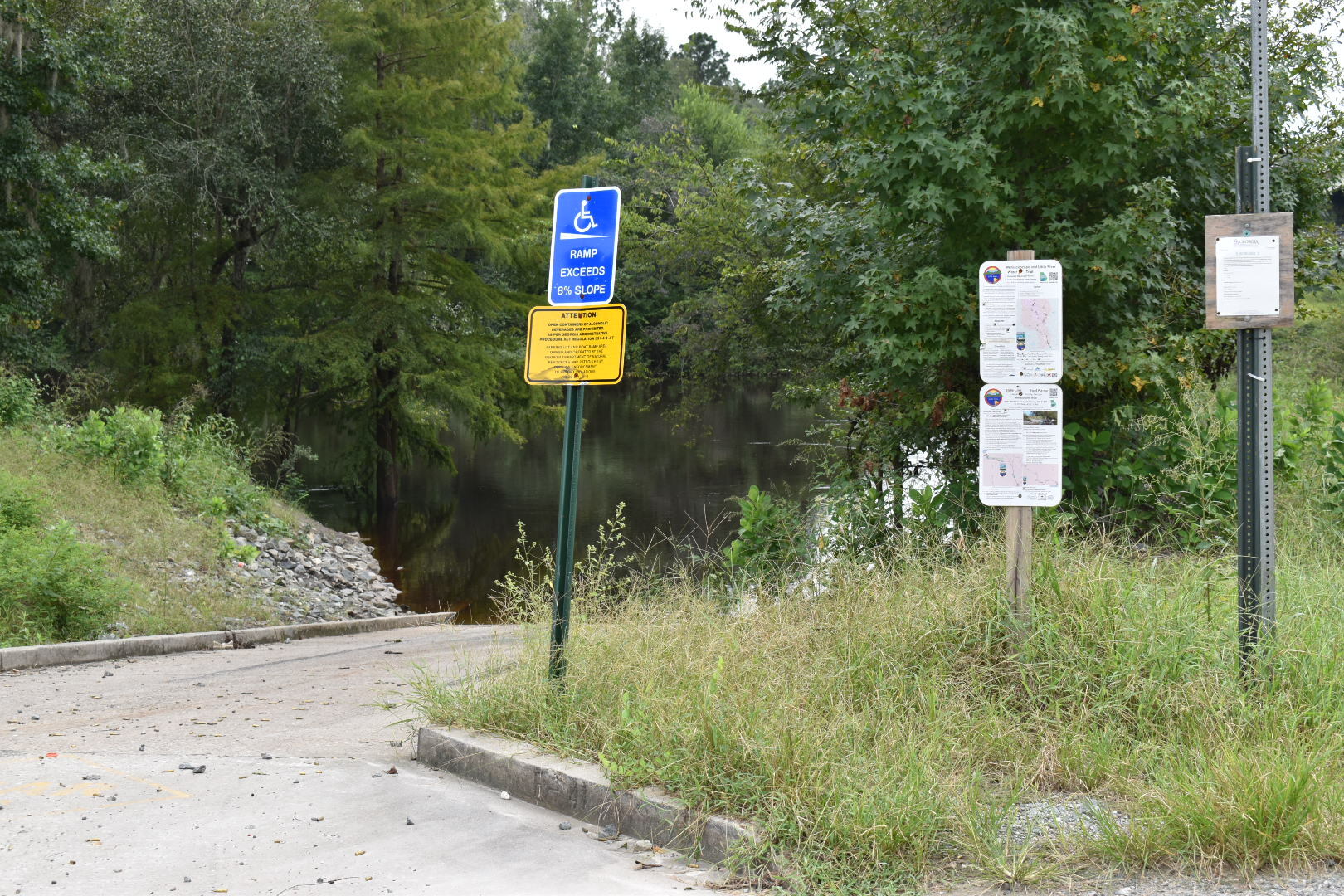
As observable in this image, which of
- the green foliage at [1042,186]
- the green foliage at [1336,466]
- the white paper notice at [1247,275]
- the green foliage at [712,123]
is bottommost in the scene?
the green foliage at [1336,466]

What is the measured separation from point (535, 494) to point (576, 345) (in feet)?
75.9

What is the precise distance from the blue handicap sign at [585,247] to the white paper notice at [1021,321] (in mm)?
1837

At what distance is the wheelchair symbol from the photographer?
5.73 m

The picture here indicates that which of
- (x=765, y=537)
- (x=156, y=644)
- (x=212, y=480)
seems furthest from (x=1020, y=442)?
(x=212, y=480)

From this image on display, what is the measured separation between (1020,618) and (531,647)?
2497 millimetres

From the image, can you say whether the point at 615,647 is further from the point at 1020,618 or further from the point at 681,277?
the point at 681,277

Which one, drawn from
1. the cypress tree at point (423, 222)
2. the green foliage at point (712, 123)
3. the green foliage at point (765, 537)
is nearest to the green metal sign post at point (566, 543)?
the green foliage at point (765, 537)

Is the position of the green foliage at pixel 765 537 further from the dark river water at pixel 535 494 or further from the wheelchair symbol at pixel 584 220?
the dark river water at pixel 535 494

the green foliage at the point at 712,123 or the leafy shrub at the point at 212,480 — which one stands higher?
the green foliage at the point at 712,123

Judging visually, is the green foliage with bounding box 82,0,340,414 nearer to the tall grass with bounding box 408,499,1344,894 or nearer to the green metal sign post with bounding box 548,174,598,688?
the green metal sign post with bounding box 548,174,598,688

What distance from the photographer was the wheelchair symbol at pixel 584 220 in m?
5.73

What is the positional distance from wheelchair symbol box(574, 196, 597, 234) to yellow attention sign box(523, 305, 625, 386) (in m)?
0.40

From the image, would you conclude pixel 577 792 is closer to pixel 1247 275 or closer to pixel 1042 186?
pixel 1247 275

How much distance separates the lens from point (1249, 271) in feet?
17.0
